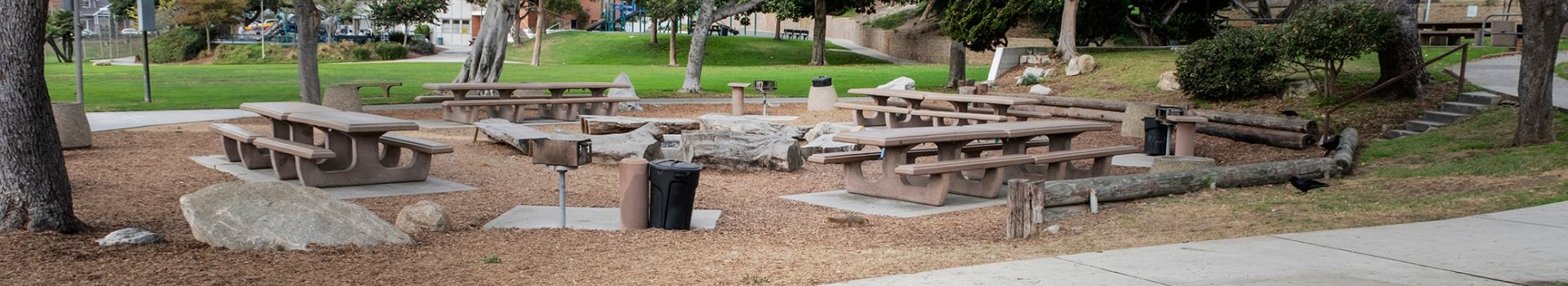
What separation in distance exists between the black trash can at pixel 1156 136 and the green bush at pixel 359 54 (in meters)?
43.7

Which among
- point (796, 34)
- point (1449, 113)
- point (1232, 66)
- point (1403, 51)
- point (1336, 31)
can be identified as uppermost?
point (1336, 31)

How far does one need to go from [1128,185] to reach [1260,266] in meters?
3.14

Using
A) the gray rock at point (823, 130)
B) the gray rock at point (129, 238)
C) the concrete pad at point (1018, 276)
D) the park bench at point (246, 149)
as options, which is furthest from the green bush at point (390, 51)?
the concrete pad at point (1018, 276)

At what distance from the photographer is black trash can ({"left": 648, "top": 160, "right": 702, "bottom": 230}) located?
8.52 metres

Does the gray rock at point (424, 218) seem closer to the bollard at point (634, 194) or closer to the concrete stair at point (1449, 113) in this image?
the bollard at point (634, 194)

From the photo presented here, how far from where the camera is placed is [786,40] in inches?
2301

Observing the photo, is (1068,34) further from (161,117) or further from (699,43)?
(161,117)

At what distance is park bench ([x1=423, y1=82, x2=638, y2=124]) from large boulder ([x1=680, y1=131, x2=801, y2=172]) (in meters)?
6.84

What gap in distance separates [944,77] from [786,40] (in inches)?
989

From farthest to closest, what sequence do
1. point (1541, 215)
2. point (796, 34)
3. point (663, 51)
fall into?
point (796, 34)
point (663, 51)
point (1541, 215)

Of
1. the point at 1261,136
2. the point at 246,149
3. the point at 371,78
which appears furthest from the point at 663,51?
the point at 246,149

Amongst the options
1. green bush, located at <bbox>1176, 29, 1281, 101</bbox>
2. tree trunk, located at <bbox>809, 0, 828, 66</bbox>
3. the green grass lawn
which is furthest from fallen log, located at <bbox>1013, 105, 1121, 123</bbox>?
tree trunk, located at <bbox>809, 0, 828, 66</bbox>

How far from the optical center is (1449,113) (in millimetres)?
16734

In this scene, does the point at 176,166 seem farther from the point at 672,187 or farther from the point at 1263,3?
the point at 1263,3
